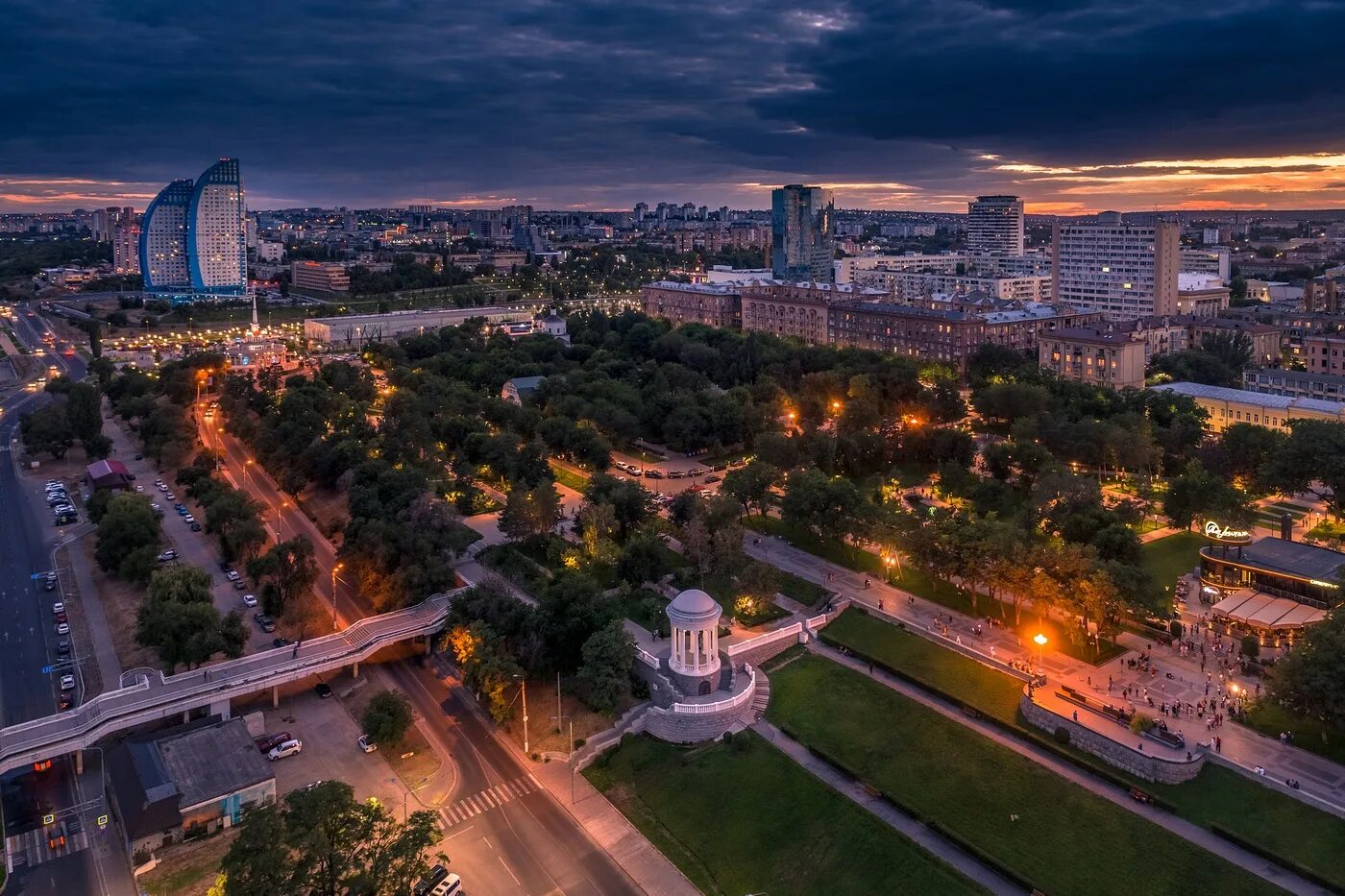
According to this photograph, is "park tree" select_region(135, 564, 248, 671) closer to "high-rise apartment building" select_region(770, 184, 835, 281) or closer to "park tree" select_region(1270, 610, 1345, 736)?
"park tree" select_region(1270, 610, 1345, 736)

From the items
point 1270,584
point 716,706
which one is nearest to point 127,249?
point 716,706

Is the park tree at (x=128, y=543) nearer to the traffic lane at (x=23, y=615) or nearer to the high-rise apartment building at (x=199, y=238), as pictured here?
the traffic lane at (x=23, y=615)

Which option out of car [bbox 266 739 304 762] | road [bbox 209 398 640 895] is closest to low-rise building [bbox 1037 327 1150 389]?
road [bbox 209 398 640 895]

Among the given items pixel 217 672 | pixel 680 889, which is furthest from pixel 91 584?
pixel 680 889

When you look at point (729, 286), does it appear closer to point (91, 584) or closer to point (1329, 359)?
point (1329, 359)

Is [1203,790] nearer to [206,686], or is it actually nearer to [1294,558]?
[1294,558]

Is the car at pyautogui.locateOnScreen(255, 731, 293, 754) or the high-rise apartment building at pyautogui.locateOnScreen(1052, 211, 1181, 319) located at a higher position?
the high-rise apartment building at pyautogui.locateOnScreen(1052, 211, 1181, 319)
